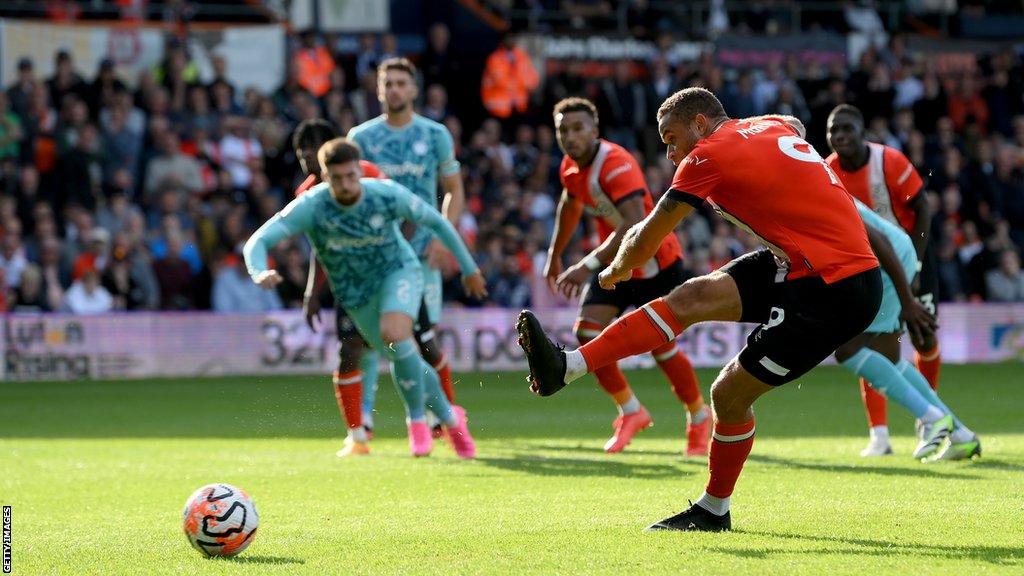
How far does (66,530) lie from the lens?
7.37 metres

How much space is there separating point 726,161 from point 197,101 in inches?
559

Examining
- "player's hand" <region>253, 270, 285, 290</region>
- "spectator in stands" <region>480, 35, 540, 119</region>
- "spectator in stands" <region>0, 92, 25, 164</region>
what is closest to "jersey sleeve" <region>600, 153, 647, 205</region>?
"player's hand" <region>253, 270, 285, 290</region>

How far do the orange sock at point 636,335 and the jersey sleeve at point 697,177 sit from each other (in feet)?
1.77

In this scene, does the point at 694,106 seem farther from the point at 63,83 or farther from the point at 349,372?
the point at 63,83

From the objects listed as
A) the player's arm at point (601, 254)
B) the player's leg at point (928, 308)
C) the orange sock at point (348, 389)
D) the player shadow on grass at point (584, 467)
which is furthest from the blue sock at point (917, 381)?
the orange sock at point (348, 389)

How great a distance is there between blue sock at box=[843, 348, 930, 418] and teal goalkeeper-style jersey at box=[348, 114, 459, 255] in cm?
340

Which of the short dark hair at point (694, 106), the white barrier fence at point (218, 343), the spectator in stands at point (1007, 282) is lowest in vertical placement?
the white barrier fence at point (218, 343)

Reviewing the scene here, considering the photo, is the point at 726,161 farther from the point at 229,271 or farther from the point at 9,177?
the point at 9,177

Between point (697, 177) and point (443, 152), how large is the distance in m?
5.29

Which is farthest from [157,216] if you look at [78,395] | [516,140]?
[516,140]

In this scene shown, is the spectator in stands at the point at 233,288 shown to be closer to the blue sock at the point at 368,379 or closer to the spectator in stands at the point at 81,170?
the spectator in stands at the point at 81,170

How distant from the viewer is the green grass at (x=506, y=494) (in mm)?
6352

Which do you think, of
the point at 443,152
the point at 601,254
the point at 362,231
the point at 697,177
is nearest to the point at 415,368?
the point at 362,231

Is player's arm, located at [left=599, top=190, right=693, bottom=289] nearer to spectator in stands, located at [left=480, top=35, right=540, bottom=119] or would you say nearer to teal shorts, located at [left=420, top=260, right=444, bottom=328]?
teal shorts, located at [left=420, top=260, right=444, bottom=328]
